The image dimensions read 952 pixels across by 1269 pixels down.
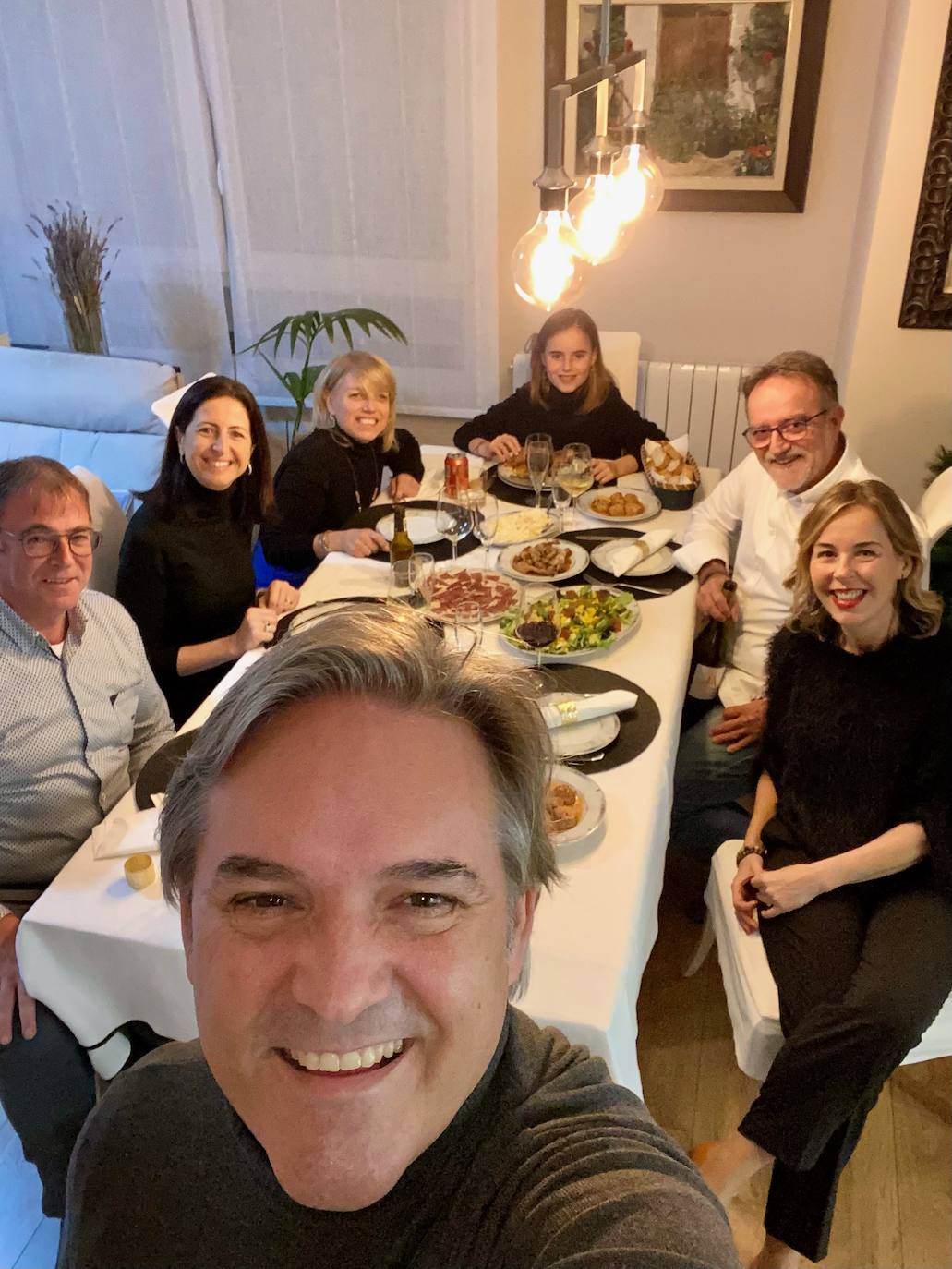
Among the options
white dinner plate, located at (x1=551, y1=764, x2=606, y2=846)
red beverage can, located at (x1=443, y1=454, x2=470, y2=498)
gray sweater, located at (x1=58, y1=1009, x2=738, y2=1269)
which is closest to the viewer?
gray sweater, located at (x1=58, y1=1009, x2=738, y2=1269)

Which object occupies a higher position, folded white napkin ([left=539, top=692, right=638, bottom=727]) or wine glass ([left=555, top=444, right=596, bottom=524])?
wine glass ([left=555, top=444, right=596, bottom=524])

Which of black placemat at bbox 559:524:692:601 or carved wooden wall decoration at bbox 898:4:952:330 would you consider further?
carved wooden wall decoration at bbox 898:4:952:330

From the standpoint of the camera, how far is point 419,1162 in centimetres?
73

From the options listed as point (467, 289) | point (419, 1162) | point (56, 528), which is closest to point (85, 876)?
point (56, 528)

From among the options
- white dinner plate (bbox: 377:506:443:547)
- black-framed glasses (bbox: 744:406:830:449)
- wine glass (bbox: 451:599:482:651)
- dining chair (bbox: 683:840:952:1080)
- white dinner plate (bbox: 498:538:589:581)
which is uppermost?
black-framed glasses (bbox: 744:406:830:449)

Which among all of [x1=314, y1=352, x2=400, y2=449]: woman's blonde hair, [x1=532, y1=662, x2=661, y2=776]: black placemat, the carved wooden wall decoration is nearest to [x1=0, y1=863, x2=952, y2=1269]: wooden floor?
[x1=532, y1=662, x2=661, y2=776]: black placemat

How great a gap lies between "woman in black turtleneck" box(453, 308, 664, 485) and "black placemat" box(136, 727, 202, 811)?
151 centimetres

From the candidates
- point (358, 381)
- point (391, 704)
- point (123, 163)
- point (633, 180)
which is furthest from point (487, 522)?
point (123, 163)

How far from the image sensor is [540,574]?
7.18 feet

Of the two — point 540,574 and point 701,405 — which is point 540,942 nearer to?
point 540,574

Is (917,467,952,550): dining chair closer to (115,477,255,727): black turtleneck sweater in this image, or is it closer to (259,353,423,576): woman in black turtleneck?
(259,353,423,576): woman in black turtleneck

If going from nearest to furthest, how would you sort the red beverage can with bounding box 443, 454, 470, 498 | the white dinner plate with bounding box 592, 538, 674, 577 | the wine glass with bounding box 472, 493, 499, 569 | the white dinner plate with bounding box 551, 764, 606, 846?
the white dinner plate with bounding box 551, 764, 606, 846 → the white dinner plate with bounding box 592, 538, 674, 577 → the wine glass with bounding box 472, 493, 499, 569 → the red beverage can with bounding box 443, 454, 470, 498

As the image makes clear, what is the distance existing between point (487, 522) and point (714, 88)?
5.79 feet

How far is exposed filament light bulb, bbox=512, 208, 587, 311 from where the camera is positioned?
1611 millimetres
